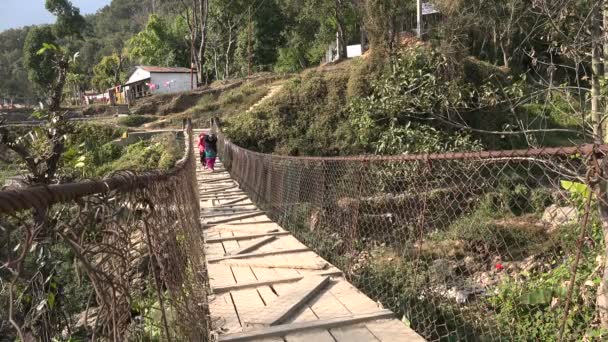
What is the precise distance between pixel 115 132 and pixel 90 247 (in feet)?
58.0

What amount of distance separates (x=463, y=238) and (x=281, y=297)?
5343mm

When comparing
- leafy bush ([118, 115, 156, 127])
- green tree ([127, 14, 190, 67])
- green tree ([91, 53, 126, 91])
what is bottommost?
leafy bush ([118, 115, 156, 127])

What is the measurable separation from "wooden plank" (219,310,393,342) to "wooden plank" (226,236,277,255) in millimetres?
1369

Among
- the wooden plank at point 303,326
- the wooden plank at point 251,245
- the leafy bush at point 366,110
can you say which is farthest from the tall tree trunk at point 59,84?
the leafy bush at point 366,110

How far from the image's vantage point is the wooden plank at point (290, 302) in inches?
91.4

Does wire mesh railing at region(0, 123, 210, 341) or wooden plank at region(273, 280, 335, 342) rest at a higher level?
wire mesh railing at region(0, 123, 210, 341)

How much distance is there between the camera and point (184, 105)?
71.1 feet

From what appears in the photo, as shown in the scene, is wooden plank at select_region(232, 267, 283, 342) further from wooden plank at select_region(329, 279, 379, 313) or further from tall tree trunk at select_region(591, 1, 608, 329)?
tall tree trunk at select_region(591, 1, 608, 329)

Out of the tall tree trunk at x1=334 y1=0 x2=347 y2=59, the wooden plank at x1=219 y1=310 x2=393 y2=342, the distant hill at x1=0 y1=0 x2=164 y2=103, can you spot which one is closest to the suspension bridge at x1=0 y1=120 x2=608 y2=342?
the wooden plank at x1=219 y1=310 x2=393 y2=342

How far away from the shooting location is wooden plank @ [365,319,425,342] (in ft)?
6.91

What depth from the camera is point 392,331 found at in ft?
7.16

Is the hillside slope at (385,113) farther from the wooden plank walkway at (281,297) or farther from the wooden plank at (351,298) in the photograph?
the wooden plank at (351,298)

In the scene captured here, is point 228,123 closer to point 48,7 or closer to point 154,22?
point 154,22

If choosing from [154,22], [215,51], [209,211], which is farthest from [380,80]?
[154,22]
